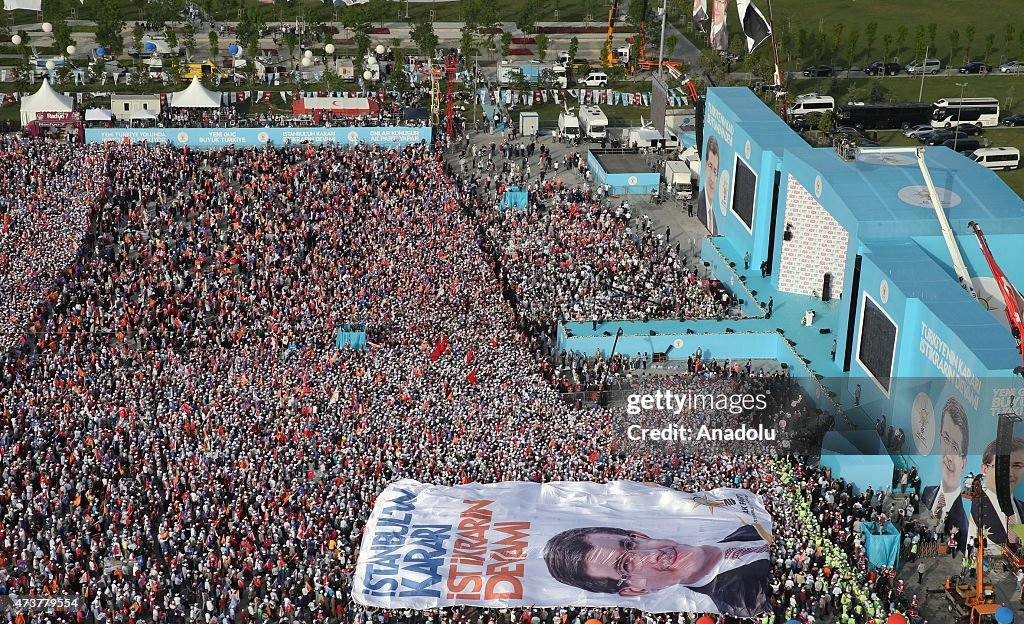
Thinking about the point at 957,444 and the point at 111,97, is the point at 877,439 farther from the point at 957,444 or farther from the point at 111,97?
the point at 111,97

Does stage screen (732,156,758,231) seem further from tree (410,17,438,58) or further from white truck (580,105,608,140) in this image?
tree (410,17,438,58)

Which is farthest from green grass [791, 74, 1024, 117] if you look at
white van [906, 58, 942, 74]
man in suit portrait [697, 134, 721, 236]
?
man in suit portrait [697, 134, 721, 236]

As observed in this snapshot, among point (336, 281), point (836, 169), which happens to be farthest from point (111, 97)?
point (836, 169)

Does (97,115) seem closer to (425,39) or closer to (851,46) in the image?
(425,39)

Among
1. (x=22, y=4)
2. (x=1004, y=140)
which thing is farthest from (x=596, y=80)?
(x=22, y=4)

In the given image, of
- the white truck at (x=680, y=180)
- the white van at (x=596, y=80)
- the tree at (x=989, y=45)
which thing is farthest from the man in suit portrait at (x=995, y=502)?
the tree at (x=989, y=45)

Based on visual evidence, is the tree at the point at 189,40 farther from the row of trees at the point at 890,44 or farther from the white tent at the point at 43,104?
the row of trees at the point at 890,44
